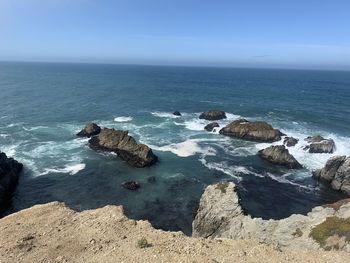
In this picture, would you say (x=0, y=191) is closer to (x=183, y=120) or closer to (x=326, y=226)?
(x=326, y=226)

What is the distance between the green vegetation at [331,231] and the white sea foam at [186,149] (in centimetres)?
3677

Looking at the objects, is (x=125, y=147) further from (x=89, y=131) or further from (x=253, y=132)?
(x=253, y=132)

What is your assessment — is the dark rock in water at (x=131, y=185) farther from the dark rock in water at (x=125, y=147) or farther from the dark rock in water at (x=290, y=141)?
the dark rock in water at (x=290, y=141)

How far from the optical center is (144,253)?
2205 centimetres

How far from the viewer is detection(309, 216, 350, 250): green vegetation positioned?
84.8ft

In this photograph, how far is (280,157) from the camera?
6078 centimetres

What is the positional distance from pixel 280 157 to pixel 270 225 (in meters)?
32.5

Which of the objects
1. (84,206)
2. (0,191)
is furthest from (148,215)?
(0,191)

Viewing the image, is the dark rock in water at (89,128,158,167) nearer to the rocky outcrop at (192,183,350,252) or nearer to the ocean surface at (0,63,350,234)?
the ocean surface at (0,63,350,234)

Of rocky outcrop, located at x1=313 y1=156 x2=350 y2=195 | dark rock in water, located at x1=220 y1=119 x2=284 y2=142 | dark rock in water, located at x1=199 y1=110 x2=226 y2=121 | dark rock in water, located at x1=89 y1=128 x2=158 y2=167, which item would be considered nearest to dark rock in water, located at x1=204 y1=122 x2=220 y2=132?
dark rock in water, located at x1=220 y1=119 x2=284 y2=142

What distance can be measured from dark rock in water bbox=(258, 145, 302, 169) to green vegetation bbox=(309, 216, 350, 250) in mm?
31410

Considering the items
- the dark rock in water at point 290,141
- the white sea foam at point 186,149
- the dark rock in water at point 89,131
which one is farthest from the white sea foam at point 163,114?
the dark rock in water at point 290,141

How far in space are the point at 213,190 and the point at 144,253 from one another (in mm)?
15416

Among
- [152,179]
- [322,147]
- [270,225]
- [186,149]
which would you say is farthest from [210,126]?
[270,225]
